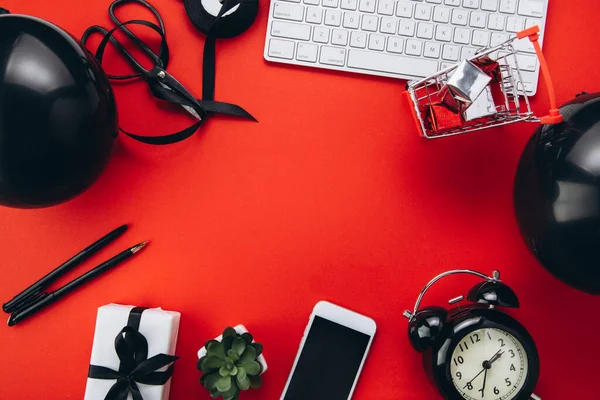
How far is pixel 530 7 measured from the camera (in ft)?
2.74

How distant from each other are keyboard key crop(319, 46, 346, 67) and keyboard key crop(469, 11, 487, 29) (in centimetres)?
23

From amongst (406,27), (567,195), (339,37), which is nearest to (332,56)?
(339,37)

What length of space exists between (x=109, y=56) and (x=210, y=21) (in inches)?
7.8

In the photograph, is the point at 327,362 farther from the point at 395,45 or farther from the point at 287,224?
the point at 395,45

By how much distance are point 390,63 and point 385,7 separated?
0.10 meters

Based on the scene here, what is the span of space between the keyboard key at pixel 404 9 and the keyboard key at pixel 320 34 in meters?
0.13

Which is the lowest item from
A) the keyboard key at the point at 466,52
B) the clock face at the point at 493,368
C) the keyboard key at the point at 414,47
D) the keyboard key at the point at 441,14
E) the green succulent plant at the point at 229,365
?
the clock face at the point at 493,368

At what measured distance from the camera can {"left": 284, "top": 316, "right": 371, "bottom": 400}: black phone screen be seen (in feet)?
2.82

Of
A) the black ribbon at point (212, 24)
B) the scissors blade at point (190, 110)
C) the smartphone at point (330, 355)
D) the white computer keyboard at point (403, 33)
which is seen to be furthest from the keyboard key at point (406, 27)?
the smartphone at point (330, 355)

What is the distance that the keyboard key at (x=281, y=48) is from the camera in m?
0.83

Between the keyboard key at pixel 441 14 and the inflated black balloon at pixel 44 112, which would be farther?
the keyboard key at pixel 441 14

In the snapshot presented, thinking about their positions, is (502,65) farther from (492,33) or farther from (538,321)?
(538,321)

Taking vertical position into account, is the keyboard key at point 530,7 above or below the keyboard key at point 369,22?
below

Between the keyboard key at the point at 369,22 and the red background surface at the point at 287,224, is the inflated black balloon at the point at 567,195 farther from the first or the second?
the keyboard key at the point at 369,22
